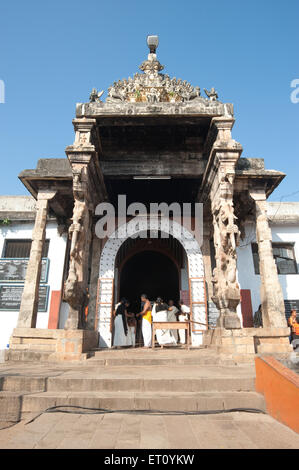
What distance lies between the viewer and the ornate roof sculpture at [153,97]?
25.2 feet

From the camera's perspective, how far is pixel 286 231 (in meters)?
11.6

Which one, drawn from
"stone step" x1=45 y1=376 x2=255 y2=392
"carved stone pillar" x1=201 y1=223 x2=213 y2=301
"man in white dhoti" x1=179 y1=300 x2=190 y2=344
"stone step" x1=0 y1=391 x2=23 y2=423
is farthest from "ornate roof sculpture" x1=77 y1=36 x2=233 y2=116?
"stone step" x1=0 y1=391 x2=23 y2=423

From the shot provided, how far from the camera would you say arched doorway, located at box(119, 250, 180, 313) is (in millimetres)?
14727

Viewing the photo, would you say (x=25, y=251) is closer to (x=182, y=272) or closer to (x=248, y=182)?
(x=182, y=272)

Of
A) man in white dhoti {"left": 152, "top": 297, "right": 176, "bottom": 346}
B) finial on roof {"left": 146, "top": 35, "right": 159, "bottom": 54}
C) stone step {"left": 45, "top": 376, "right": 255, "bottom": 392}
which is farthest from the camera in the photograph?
finial on roof {"left": 146, "top": 35, "right": 159, "bottom": 54}

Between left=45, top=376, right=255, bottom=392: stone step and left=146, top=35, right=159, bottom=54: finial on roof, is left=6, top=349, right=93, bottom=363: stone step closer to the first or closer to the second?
left=45, top=376, right=255, bottom=392: stone step

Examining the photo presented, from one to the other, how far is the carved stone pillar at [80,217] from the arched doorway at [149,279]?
288 inches

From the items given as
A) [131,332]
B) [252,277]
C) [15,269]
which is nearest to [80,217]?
[131,332]

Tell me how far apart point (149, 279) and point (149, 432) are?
12702 mm

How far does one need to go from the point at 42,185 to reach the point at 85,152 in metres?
2.01

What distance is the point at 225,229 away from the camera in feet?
22.2

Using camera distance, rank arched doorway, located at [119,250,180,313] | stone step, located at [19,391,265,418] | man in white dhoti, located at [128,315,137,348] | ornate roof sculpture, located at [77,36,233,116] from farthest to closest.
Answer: arched doorway, located at [119,250,180,313]
man in white dhoti, located at [128,315,137,348]
ornate roof sculpture, located at [77,36,233,116]
stone step, located at [19,391,265,418]

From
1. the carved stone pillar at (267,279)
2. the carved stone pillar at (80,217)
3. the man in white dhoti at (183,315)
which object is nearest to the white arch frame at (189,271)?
the man in white dhoti at (183,315)

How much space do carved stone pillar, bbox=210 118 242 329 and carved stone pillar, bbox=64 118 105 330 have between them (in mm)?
3198
